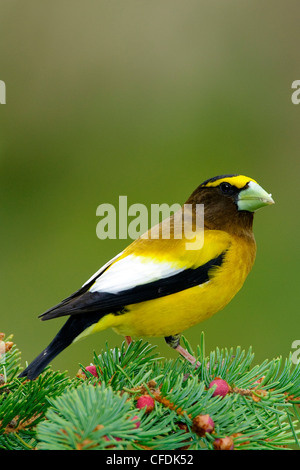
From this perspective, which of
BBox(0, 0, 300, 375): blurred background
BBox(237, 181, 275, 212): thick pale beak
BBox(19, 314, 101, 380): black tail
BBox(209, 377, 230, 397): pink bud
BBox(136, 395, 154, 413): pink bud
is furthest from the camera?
BBox(0, 0, 300, 375): blurred background

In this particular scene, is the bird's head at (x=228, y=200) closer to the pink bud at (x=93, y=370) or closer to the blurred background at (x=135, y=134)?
the pink bud at (x=93, y=370)

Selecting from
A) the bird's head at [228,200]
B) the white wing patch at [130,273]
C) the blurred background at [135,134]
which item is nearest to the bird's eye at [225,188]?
the bird's head at [228,200]

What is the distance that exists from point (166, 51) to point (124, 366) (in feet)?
9.50

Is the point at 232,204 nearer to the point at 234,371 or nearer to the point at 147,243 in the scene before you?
the point at 147,243

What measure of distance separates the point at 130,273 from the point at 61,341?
0.32 meters

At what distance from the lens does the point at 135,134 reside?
434 cm

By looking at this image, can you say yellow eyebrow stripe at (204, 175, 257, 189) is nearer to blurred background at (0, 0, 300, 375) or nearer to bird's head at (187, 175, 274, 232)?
bird's head at (187, 175, 274, 232)

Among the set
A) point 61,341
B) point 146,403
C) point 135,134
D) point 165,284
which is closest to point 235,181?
point 165,284

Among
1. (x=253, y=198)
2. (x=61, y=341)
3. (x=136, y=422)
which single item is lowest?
(x=136, y=422)

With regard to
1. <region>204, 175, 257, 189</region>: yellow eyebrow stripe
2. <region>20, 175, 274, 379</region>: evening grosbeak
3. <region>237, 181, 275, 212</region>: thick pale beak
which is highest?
<region>204, 175, 257, 189</region>: yellow eyebrow stripe

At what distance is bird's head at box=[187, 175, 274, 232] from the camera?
2.43 metres

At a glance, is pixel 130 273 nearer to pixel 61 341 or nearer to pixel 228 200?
pixel 61 341

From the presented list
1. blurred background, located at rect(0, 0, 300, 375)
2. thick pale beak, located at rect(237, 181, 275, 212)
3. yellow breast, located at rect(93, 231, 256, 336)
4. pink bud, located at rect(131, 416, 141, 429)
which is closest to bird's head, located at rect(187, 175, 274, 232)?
thick pale beak, located at rect(237, 181, 275, 212)

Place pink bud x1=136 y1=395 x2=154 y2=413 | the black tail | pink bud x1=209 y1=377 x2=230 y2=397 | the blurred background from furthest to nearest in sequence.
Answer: the blurred background, the black tail, pink bud x1=209 y1=377 x2=230 y2=397, pink bud x1=136 y1=395 x2=154 y2=413
